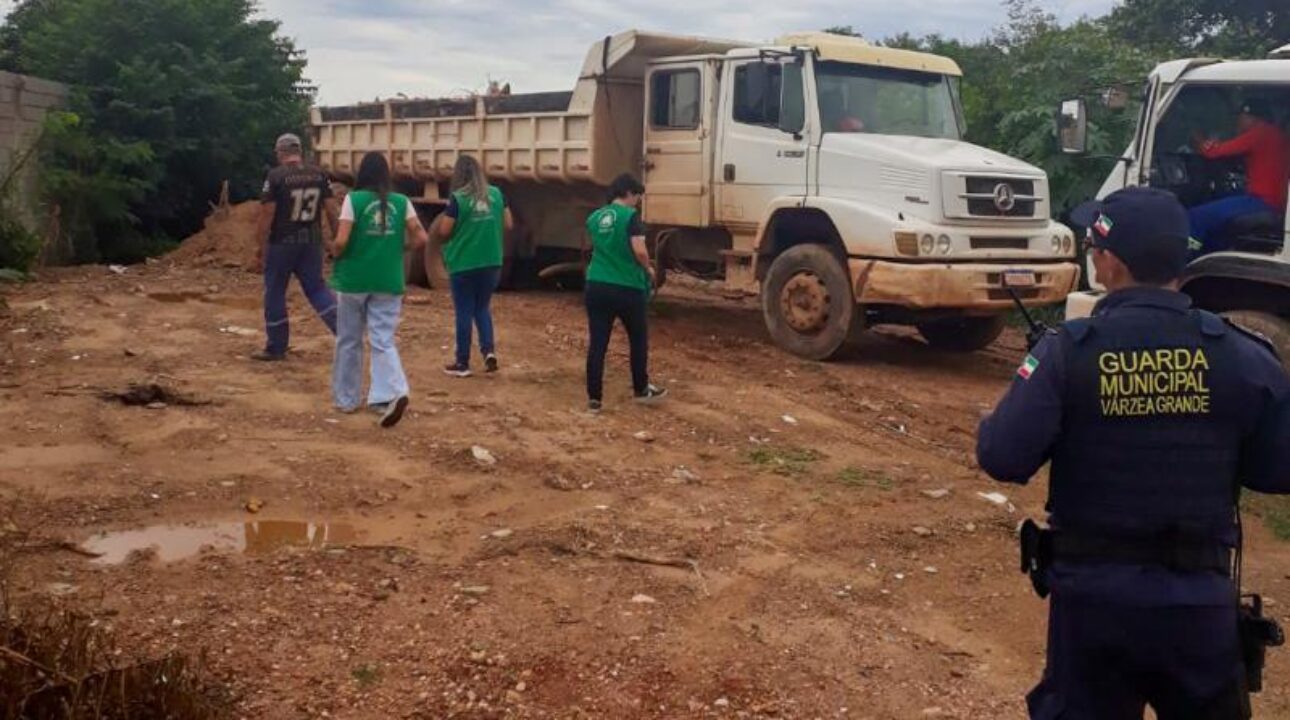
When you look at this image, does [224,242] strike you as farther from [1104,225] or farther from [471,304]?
[1104,225]

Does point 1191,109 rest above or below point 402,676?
above

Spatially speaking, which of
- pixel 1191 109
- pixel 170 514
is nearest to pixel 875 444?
pixel 1191 109

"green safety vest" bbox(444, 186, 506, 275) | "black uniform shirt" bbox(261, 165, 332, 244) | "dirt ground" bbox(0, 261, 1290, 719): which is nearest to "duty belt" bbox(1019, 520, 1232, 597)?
"dirt ground" bbox(0, 261, 1290, 719)

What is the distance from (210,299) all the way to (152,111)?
14.9ft

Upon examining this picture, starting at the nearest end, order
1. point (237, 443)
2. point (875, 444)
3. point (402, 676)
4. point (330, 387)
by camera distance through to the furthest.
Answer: point (402, 676)
point (237, 443)
point (875, 444)
point (330, 387)

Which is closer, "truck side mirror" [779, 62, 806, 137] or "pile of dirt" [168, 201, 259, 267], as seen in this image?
"truck side mirror" [779, 62, 806, 137]

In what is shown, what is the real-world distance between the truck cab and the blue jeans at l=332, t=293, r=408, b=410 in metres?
3.76

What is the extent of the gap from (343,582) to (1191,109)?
5.75m

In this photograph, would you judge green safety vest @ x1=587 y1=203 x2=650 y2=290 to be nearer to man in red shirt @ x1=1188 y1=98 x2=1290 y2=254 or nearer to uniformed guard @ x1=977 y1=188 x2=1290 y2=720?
man in red shirt @ x1=1188 y1=98 x2=1290 y2=254

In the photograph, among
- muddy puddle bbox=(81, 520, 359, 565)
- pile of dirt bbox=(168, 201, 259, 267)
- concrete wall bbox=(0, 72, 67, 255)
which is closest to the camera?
muddy puddle bbox=(81, 520, 359, 565)

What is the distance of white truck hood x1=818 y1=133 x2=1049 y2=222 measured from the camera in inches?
357

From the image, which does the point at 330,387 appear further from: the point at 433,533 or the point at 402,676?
the point at 402,676

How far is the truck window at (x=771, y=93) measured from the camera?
9.80m

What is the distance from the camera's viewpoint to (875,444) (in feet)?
23.9
